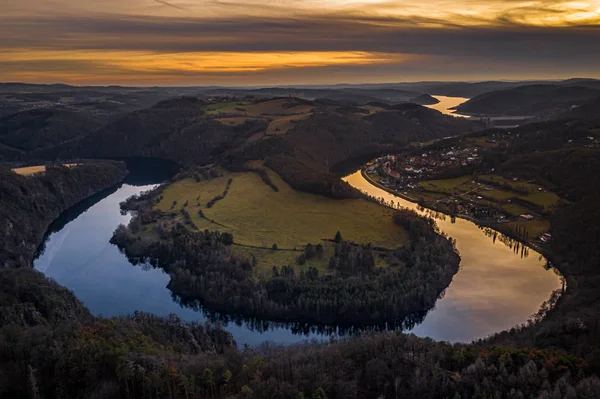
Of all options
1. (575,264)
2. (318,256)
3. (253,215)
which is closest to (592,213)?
(575,264)

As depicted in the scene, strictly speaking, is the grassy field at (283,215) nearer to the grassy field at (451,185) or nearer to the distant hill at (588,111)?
the grassy field at (451,185)

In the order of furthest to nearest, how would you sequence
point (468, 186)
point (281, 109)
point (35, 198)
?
1. point (281, 109)
2. point (468, 186)
3. point (35, 198)

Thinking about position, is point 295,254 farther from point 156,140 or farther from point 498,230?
point 156,140

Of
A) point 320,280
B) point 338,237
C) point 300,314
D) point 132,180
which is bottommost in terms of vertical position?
point 132,180

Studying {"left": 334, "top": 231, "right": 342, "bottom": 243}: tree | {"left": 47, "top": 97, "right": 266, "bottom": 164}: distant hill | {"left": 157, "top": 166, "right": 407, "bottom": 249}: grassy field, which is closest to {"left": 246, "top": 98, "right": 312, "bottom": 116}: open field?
{"left": 47, "top": 97, "right": 266, "bottom": 164}: distant hill

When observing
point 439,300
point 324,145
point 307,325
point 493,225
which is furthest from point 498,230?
point 324,145

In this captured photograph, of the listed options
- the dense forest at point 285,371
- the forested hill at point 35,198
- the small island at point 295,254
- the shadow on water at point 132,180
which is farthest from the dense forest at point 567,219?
the shadow on water at point 132,180

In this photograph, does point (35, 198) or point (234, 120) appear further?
point (234, 120)

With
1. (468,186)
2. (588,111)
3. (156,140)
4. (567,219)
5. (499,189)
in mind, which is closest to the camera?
(567,219)
